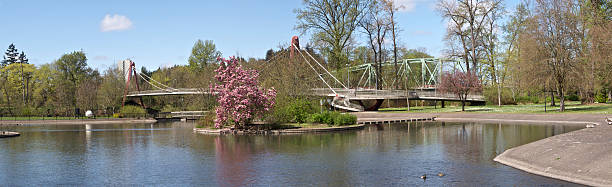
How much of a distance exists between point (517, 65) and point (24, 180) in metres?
46.7

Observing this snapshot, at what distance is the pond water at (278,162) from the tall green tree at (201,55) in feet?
212

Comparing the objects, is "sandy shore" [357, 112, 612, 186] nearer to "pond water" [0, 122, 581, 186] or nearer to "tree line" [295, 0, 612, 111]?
"pond water" [0, 122, 581, 186]

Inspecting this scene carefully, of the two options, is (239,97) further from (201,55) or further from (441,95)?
(201,55)

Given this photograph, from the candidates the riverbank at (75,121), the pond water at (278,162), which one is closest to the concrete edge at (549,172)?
the pond water at (278,162)

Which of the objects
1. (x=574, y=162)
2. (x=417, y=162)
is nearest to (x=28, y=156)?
(x=417, y=162)

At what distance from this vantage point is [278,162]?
1952 cm

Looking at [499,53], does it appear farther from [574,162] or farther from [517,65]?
[574,162]

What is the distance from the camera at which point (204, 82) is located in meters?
59.0

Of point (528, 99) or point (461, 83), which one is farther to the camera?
point (528, 99)

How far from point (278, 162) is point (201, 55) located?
7681 cm

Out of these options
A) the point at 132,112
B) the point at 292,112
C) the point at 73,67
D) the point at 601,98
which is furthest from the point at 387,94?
the point at 73,67

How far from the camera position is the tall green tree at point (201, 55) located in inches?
3676

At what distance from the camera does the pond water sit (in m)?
15.6

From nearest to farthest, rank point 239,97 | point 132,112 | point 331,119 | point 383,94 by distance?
point 239,97 < point 331,119 < point 383,94 < point 132,112
